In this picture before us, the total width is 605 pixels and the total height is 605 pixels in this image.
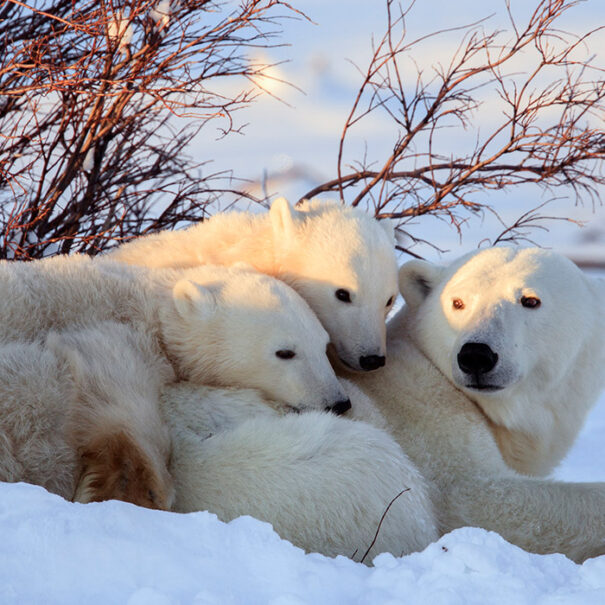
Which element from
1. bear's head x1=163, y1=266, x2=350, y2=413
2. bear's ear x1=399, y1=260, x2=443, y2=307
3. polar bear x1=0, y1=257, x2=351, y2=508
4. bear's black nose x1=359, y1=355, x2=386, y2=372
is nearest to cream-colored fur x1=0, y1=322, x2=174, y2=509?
polar bear x1=0, y1=257, x2=351, y2=508

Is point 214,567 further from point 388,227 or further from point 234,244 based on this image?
point 388,227

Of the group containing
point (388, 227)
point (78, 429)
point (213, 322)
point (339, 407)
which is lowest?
point (339, 407)

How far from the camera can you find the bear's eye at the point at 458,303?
314 cm

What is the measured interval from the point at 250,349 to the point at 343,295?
0.57m

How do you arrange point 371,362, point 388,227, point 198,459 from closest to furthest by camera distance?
point 198,459, point 371,362, point 388,227

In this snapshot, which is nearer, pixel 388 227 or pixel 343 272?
pixel 343 272

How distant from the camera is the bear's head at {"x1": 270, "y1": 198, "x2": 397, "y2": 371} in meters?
3.21

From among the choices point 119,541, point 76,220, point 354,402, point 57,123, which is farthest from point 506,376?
point 57,123

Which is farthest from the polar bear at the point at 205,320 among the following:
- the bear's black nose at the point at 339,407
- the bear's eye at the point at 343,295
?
the bear's eye at the point at 343,295

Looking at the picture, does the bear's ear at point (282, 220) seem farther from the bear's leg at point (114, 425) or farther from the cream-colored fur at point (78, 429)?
the cream-colored fur at point (78, 429)

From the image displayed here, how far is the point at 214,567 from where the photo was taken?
1.74m

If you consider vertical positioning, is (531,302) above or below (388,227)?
below

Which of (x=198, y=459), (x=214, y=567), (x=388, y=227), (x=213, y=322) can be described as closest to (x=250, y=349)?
(x=213, y=322)

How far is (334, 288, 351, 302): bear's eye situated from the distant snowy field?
1440mm
